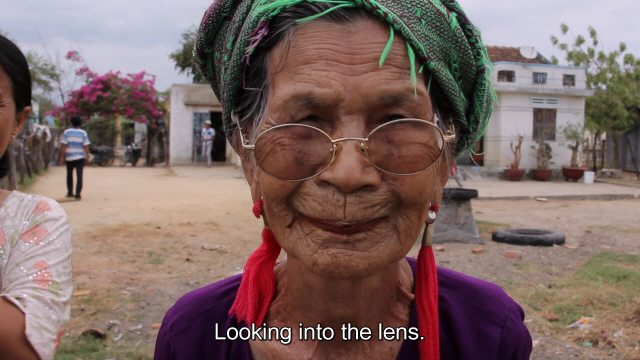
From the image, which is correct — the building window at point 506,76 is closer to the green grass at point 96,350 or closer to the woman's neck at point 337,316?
the green grass at point 96,350

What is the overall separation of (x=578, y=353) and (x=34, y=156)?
17443mm

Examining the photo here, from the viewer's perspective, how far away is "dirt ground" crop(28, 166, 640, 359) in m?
4.03

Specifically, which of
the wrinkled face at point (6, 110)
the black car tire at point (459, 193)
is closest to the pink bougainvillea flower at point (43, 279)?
the wrinkled face at point (6, 110)

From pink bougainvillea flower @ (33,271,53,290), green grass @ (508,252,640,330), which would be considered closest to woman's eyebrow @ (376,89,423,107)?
pink bougainvillea flower @ (33,271,53,290)

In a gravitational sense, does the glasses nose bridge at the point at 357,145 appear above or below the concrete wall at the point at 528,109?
below

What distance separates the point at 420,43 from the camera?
1.29 meters

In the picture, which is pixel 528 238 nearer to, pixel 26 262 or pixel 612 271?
pixel 612 271

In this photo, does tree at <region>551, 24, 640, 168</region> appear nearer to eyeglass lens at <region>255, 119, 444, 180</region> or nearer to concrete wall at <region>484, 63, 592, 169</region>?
concrete wall at <region>484, 63, 592, 169</region>

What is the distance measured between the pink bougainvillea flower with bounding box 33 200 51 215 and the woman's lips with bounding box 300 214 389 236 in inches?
39.5

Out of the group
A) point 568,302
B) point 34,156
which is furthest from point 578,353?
point 34,156

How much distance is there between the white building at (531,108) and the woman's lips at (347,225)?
58.2 feet

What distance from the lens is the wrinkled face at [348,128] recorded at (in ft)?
4.11

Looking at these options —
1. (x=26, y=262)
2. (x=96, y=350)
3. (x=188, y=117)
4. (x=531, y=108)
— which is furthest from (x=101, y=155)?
(x=26, y=262)

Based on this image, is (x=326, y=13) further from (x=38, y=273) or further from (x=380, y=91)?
(x=38, y=273)
